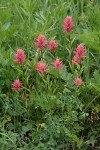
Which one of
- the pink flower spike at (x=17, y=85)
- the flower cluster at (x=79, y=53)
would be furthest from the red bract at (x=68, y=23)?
the pink flower spike at (x=17, y=85)

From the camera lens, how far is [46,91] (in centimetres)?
261

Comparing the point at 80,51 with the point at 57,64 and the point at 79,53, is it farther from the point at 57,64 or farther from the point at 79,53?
the point at 57,64

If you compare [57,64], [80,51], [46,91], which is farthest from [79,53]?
[46,91]

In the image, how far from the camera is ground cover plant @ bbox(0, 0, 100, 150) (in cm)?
247

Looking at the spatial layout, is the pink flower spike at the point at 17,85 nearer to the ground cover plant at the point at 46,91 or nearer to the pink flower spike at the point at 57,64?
the ground cover plant at the point at 46,91

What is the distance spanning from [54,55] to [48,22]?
244mm

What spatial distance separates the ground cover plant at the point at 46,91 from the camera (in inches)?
97.3

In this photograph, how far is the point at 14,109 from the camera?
8.63 ft

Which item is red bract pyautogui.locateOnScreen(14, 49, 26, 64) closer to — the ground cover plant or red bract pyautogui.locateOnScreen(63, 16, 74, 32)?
the ground cover plant

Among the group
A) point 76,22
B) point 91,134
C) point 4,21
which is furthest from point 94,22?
point 91,134

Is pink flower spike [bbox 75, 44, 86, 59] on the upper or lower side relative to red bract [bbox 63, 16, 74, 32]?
lower

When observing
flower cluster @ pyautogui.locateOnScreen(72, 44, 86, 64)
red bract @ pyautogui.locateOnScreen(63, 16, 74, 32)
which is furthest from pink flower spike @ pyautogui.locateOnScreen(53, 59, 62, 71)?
red bract @ pyautogui.locateOnScreen(63, 16, 74, 32)

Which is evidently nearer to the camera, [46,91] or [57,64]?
[57,64]

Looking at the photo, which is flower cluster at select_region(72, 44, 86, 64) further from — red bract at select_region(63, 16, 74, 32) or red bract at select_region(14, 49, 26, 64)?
red bract at select_region(14, 49, 26, 64)
